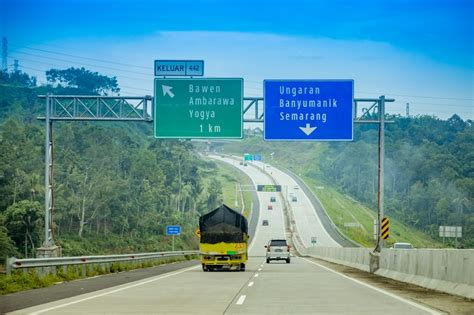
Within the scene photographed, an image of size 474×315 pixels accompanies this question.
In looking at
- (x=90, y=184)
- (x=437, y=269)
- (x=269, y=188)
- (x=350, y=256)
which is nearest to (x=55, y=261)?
(x=437, y=269)

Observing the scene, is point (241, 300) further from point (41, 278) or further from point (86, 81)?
point (86, 81)

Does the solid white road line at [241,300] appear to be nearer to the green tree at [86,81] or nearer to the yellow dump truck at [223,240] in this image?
the yellow dump truck at [223,240]

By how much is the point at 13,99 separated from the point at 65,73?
18.2 metres

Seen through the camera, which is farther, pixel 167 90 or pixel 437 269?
pixel 167 90

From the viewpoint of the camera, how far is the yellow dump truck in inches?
1549

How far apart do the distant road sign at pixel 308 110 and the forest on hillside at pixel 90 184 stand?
42.4 meters

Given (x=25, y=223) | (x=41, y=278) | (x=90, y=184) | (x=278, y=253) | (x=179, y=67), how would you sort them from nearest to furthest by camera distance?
(x=41, y=278), (x=179, y=67), (x=278, y=253), (x=25, y=223), (x=90, y=184)

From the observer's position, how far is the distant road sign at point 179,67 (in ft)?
125

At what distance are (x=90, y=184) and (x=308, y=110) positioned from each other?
7769 cm

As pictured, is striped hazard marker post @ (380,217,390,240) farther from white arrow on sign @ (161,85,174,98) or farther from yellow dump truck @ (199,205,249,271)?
white arrow on sign @ (161,85,174,98)

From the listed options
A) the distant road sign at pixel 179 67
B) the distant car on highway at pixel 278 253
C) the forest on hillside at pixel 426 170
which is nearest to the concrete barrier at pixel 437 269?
the distant road sign at pixel 179 67

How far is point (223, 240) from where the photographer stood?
40.0m

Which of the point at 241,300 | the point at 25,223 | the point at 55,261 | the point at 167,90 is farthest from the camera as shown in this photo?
the point at 25,223

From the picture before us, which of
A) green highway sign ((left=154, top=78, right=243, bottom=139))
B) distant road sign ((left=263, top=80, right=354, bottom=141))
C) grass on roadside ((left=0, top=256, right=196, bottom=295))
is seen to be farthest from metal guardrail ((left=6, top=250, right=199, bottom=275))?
distant road sign ((left=263, top=80, right=354, bottom=141))
